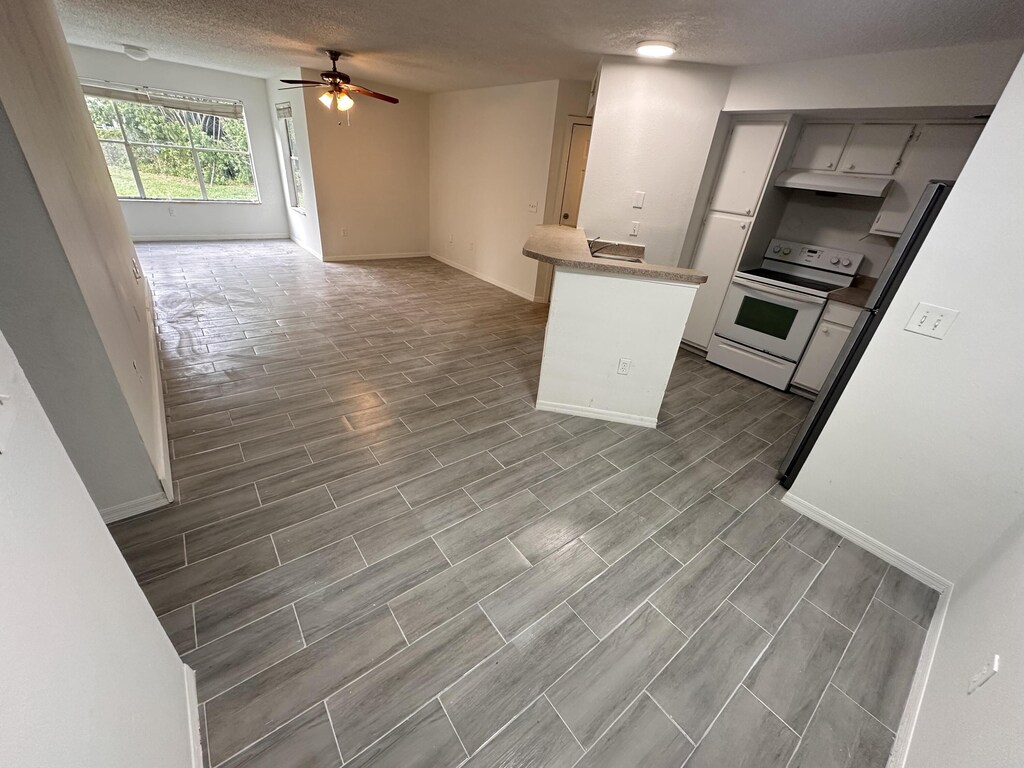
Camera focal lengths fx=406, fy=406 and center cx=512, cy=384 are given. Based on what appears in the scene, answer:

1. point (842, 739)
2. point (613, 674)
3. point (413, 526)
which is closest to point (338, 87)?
point (413, 526)

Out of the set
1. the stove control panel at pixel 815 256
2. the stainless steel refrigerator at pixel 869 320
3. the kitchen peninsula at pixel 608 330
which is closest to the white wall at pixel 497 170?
the kitchen peninsula at pixel 608 330

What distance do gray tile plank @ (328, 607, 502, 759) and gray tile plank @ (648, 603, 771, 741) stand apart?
60cm

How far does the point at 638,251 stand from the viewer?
347 cm

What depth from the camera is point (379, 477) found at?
2119 millimetres

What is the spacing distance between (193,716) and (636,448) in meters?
2.27

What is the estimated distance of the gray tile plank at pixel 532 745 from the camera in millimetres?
1169

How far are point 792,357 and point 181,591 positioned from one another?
161 inches

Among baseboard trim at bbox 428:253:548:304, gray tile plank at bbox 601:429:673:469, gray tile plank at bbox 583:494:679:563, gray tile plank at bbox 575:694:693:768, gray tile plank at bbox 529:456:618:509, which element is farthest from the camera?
baseboard trim at bbox 428:253:548:304

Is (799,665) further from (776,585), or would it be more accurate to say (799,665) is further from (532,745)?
(532,745)

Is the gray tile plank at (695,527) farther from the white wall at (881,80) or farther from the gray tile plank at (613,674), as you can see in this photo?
the white wall at (881,80)

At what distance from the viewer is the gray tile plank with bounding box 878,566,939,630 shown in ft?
5.57

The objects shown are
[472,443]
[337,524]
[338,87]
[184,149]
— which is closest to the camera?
[337,524]

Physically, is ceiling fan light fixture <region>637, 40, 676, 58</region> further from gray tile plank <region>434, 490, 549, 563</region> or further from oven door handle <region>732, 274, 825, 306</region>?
gray tile plank <region>434, 490, 549, 563</region>

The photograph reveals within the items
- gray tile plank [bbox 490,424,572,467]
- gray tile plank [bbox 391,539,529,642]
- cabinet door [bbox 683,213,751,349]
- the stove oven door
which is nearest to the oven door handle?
the stove oven door
